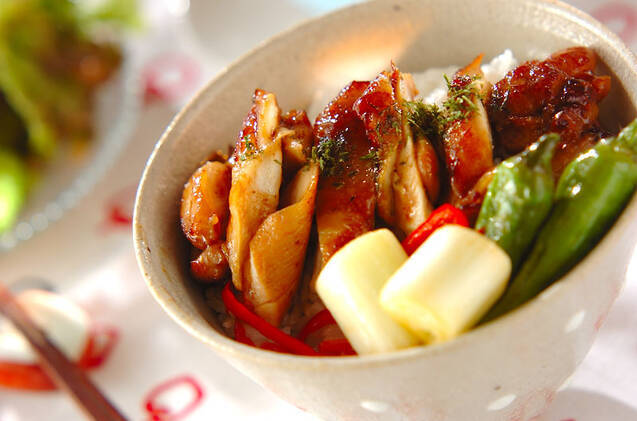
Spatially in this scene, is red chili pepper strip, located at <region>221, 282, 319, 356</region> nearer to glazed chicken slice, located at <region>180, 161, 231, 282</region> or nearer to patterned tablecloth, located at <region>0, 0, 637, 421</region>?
glazed chicken slice, located at <region>180, 161, 231, 282</region>

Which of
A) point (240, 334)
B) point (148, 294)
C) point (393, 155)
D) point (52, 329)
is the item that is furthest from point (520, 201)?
point (52, 329)

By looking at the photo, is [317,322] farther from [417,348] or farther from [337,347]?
[417,348]

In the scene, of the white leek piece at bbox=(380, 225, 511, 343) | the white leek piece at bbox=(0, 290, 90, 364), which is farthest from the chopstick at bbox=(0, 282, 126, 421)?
the white leek piece at bbox=(380, 225, 511, 343)

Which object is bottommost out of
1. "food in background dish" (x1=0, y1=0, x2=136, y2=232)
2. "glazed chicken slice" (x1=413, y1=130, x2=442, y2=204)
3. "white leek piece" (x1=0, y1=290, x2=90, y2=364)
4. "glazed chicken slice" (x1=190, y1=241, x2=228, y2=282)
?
"glazed chicken slice" (x1=413, y1=130, x2=442, y2=204)

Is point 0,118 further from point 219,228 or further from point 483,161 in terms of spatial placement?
point 483,161

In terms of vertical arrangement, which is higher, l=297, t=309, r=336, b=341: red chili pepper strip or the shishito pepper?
l=297, t=309, r=336, b=341: red chili pepper strip

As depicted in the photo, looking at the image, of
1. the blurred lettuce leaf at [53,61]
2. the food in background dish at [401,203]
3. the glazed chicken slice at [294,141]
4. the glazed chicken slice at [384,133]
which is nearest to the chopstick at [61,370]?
the food in background dish at [401,203]
